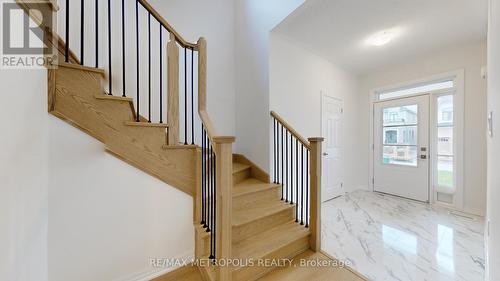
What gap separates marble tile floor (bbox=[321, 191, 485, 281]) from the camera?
1.69m

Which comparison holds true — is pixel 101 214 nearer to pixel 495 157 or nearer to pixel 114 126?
pixel 114 126

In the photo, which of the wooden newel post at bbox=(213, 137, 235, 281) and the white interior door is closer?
the wooden newel post at bbox=(213, 137, 235, 281)

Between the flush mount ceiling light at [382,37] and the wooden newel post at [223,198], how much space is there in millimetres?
Result: 2992

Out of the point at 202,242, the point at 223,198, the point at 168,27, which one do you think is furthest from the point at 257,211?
the point at 168,27

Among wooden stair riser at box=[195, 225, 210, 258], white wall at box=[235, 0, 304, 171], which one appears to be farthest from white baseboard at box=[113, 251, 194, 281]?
white wall at box=[235, 0, 304, 171]

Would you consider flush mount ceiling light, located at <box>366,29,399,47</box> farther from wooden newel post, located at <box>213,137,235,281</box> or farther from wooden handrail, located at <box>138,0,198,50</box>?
wooden newel post, located at <box>213,137,235,281</box>

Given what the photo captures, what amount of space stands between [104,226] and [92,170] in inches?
16.4

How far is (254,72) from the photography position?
2816 millimetres

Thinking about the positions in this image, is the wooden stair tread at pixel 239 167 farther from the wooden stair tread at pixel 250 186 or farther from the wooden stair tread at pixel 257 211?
the wooden stair tread at pixel 257 211

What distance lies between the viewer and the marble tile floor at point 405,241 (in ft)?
5.53

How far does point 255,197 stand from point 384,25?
287 centimetres

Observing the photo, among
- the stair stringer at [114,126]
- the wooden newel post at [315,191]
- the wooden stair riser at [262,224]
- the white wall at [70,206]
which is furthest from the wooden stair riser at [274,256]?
the stair stringer at [114,126]

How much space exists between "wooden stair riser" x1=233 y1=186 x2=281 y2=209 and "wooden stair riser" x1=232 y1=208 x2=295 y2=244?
24 centimetres

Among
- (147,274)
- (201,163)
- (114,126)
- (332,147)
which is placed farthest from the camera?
(332,147)
